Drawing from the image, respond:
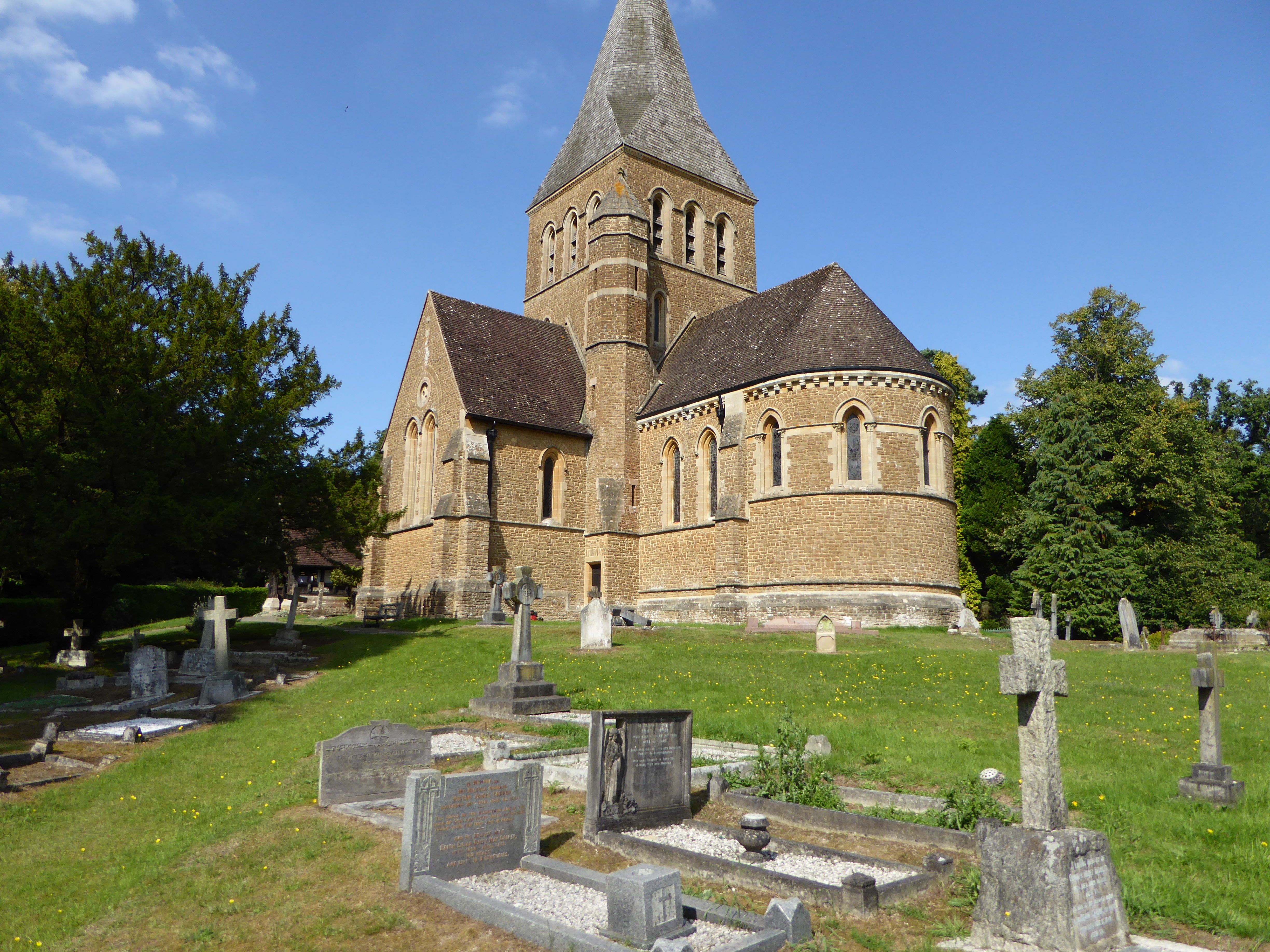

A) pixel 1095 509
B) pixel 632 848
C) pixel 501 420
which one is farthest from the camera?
pixel 1095 509

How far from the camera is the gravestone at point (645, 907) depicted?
5.02 metres

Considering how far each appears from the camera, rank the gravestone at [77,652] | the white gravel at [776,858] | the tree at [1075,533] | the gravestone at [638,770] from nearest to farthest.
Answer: the white gravel at [776,858], the gravestone at [638,770], the gravestone at [77,652], the tree at [1075,533]

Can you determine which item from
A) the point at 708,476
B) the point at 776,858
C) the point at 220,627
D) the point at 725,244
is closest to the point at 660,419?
the point at 708,476

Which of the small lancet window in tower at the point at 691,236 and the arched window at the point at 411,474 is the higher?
the small lancet window in tower at the point at 691,236

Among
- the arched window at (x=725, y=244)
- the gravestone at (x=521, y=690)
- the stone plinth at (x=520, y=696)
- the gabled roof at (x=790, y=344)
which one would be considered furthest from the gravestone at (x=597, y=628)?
the arched window at (x=725, y=244)

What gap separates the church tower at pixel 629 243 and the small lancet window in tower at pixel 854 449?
7290mm

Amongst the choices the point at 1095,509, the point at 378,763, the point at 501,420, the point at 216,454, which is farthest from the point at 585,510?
the point at 378,763

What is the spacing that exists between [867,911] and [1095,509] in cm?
3429

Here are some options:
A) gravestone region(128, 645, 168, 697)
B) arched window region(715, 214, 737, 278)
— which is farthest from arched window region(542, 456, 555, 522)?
gravestone region(128, 645, 168, 697)

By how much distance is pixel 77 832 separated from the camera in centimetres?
805

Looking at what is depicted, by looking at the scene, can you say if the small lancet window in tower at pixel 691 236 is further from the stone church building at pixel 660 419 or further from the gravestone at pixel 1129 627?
the gravestone at pixel 1129 627

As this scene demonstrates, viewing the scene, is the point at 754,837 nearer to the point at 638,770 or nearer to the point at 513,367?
the point at 638,770

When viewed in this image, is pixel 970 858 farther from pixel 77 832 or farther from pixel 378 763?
pixel 77 832

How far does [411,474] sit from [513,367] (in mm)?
5343
